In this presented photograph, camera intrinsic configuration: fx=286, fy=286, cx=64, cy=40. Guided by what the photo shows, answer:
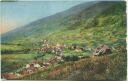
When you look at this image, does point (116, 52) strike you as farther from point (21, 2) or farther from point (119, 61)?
point (21, 2)

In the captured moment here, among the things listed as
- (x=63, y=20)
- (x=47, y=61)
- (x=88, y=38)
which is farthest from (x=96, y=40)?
(x=47, y=61)

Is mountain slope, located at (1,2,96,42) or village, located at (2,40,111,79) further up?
mountain slope, located at (1,2,96,42)

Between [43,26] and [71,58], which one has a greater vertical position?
[43,26]

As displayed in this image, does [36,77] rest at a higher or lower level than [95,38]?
lower

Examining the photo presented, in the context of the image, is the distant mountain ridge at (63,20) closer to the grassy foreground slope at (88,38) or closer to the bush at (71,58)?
the grassy foreground slope at (88,38)

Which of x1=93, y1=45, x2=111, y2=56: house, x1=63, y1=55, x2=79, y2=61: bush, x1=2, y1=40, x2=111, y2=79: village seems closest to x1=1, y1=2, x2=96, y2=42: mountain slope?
x1=2, y1=40, x2=111, y2=79: village

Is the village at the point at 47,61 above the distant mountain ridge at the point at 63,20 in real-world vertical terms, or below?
below

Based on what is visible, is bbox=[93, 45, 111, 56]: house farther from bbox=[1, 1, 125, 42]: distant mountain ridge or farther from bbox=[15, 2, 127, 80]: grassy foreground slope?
bbox=[1, 1, 125, 42]: distant mountain ridge

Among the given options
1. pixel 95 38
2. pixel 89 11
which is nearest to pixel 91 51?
pixel 95 38

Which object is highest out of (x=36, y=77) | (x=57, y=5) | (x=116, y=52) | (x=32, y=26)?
(x=57, y=5)

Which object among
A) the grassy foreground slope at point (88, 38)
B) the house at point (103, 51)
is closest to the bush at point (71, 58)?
the grassy foreground slope at point (88, 38)

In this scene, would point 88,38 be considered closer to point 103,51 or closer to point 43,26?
point 103,51
